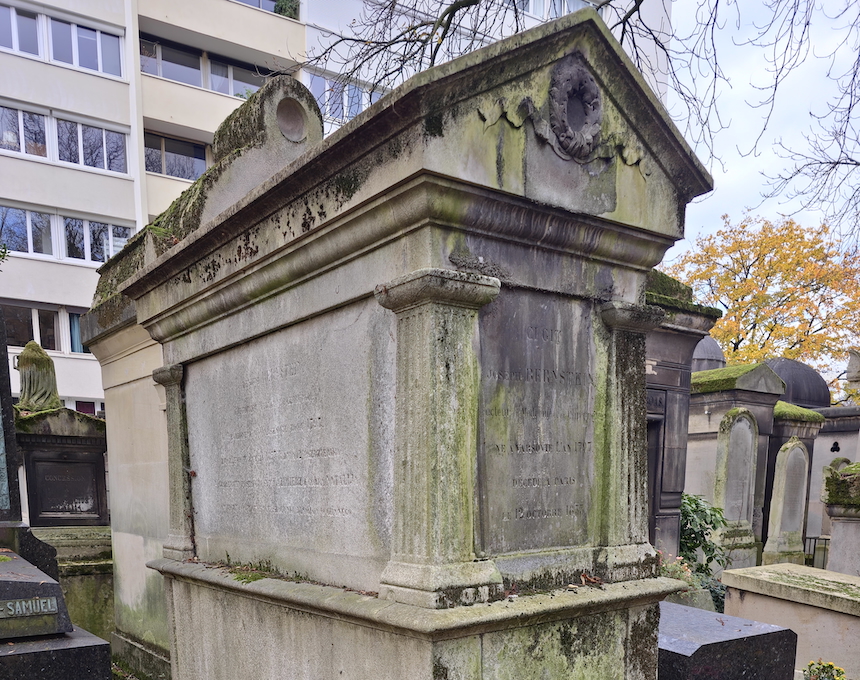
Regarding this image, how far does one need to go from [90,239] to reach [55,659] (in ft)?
57.8

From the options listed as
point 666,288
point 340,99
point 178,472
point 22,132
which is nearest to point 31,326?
point 22,132

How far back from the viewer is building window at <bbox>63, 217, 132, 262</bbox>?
18188mm

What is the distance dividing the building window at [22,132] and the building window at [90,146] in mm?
428

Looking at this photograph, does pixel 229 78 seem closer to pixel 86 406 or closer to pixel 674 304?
pixel 86 406

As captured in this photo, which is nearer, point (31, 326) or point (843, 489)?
point (843, 489)

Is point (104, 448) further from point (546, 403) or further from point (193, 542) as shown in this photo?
point (546, 403)

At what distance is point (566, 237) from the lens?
2.82 metres

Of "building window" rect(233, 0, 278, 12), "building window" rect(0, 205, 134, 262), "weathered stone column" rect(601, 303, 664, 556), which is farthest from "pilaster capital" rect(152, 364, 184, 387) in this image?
"building window" rect(233, 0, 278, 12)

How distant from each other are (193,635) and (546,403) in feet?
9.72

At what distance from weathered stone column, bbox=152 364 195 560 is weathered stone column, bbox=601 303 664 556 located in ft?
9.34

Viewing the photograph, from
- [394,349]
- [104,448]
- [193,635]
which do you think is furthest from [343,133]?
[104,448]

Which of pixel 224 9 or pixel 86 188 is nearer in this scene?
pixel 86 188

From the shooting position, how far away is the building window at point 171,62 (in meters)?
19.6

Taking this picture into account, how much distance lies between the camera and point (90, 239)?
60.5ft
